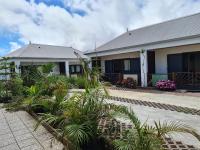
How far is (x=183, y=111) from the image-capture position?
6.81m

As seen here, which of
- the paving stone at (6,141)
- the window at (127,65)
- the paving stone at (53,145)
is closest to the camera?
the paving stone at (53,145)

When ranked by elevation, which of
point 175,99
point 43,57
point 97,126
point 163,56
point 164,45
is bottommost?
point 175,99

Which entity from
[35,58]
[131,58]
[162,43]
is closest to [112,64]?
[131,58]

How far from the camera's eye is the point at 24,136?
5082 mm

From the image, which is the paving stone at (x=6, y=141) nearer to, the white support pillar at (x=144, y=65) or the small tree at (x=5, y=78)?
the small tree at (x=5, y=78)

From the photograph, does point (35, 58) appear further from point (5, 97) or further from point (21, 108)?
point (21, 108)

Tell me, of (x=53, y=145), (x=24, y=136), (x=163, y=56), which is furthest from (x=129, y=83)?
(x=53, y=145)

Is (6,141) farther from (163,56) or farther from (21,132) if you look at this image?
(163,56)

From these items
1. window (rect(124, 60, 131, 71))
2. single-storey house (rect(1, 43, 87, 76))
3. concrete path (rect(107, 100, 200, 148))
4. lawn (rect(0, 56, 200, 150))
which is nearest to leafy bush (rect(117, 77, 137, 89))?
window (rect(124, 60, 131, 71))

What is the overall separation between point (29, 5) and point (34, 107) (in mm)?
7717

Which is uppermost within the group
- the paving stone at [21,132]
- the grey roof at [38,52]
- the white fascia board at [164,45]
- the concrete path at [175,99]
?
the grey roof at [38,52]

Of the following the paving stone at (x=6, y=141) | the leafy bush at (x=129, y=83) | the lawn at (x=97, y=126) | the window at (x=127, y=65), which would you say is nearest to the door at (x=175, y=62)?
the leafy bush at (x=129, y=83)

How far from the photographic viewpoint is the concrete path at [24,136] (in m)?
4.39

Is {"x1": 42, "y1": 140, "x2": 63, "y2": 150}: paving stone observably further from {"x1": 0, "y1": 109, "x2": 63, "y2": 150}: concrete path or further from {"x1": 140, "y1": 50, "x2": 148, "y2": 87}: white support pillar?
{"x1": 140, "y1": 50, "x2": 148, "y2": 87}: white support pillar
